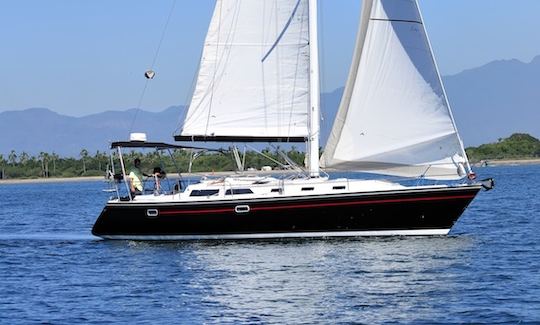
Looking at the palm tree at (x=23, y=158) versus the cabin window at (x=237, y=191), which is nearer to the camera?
the cabin window at (x=237, y=191)

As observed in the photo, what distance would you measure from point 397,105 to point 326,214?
391cm

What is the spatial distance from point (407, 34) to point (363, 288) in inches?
451

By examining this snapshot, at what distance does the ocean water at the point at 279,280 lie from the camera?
22125 millimetres

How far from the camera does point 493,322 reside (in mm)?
20672

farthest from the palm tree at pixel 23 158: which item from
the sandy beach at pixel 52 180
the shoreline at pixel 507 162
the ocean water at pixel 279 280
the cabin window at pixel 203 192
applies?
the cabin window at pixel 203 192

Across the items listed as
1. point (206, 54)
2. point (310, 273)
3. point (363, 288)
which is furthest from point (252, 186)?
point (363, 288)

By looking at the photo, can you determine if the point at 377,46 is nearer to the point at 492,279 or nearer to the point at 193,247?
the point at 193,247

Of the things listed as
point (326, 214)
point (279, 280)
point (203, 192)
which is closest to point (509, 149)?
point (203, 192)

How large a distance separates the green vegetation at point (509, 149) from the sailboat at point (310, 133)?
138 meters

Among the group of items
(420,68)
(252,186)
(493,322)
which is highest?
(420,68)

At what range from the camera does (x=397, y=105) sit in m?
34.1

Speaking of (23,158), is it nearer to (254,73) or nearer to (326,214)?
(254,73)

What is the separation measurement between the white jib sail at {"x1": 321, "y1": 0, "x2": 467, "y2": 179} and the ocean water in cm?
250

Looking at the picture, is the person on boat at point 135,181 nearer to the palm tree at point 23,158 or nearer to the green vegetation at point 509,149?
the green vegetation at point 509,149
